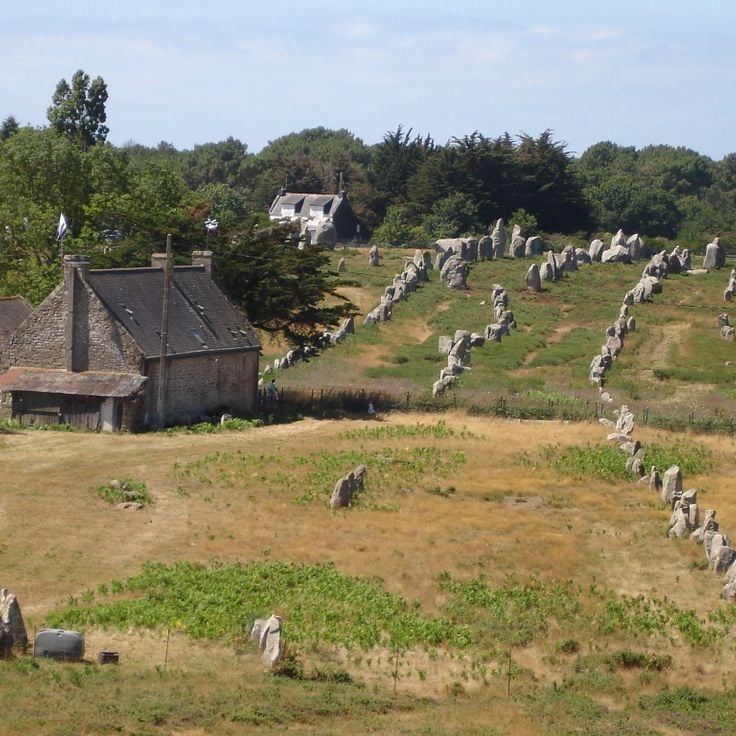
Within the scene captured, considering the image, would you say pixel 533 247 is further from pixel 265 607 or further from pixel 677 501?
pixel 265 607

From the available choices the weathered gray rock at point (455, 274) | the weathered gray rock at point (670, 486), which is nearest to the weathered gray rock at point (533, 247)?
the weathered gray rock at point (455, 274)

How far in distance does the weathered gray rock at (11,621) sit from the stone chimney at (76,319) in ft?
80.8

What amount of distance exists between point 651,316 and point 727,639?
4797 cm

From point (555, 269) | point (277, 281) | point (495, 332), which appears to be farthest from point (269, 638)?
point (555, 269)

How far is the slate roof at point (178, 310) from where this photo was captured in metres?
49.5

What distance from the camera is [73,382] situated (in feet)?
159

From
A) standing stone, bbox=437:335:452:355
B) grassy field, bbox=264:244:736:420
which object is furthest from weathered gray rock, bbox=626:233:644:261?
standing stone, bbox=437:335:452:355

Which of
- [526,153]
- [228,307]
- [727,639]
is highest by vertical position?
[526,153]

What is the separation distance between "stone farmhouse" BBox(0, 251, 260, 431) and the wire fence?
4.17m

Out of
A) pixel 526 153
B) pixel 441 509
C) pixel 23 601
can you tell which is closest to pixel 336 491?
pixel 441 509

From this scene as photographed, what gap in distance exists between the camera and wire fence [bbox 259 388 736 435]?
51.7m

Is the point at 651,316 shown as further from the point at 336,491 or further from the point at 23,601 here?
the point at 23,601

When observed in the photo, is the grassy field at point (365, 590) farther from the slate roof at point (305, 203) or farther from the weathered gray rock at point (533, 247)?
the slate roof at point (305, 203)

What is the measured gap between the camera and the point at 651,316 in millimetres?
75500
